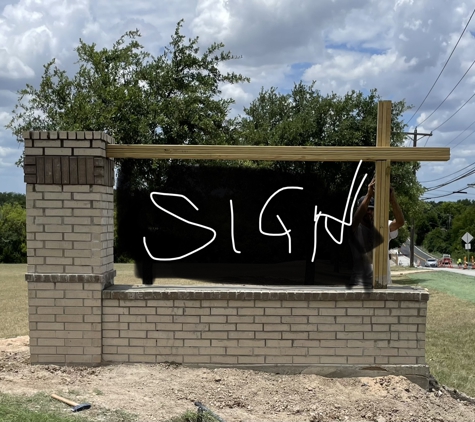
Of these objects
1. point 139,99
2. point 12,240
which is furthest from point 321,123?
point 12,240

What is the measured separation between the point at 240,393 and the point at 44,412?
180 cm

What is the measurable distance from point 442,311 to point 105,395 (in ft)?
39.4

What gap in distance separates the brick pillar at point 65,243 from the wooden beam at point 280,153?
41 centimetres

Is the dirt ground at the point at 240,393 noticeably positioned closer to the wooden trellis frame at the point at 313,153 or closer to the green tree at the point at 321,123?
the wooden trellis frame at the point at 313,153

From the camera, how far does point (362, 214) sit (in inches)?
246

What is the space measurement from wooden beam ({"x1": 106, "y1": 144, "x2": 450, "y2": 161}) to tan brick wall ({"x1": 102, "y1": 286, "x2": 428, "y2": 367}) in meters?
1.40

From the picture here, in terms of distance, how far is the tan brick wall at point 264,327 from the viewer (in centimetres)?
594

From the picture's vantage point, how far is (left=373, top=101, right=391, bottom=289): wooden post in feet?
19.9

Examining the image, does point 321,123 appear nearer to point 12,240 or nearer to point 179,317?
point 179,317

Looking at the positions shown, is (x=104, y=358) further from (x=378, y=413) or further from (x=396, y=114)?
(x=396, y=114)

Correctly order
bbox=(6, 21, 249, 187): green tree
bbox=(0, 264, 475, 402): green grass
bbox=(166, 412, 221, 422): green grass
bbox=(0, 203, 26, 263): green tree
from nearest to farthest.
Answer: bbox=(166, 412, 221, 422): green grass
bbox=(0, 264, 475, 402): green grass
bbox=(6, 21, 249, 187): green tree
bbox=(0, 203, 26, 263): green tree

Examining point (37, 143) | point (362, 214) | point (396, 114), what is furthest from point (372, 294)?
point (396, 114)

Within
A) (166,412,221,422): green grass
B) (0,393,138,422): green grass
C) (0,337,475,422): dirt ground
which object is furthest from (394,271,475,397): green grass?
(0,393,138,422): green grass

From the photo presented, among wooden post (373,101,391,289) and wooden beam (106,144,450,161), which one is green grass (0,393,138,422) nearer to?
wooden beam (106,144,450,161)
